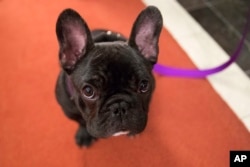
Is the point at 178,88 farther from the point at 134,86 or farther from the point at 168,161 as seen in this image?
the point at 134,86

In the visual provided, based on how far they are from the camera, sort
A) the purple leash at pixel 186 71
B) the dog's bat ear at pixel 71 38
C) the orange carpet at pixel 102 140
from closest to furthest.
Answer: the dog's bat ear at pixel 71 38 < the orange carpet at pixel 102 140 < the purple leash at pixel 186 71

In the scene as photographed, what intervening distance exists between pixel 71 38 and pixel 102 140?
2.06ft

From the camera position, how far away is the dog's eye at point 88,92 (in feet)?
4.10

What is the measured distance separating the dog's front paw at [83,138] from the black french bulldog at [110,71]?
35 centimetres

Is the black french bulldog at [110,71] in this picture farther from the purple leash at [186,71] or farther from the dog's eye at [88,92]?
the purple leash at [186,71]

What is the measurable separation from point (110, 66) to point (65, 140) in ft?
2.06

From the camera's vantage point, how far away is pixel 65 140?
173 centimetres

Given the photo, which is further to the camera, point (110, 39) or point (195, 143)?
point (195, 143)

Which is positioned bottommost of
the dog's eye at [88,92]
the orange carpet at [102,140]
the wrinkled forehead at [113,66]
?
the orange carpet at [102,140]

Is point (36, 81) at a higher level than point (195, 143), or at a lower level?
higher

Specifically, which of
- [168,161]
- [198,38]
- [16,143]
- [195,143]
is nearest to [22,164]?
[16,143]

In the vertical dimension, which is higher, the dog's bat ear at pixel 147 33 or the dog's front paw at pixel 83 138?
the dog's bat ear at pixel 147 33

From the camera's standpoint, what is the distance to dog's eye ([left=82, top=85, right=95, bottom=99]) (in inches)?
49.2

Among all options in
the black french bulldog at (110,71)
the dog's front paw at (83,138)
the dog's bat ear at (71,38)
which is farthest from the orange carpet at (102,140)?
the dog's bat ear at (71,38)
